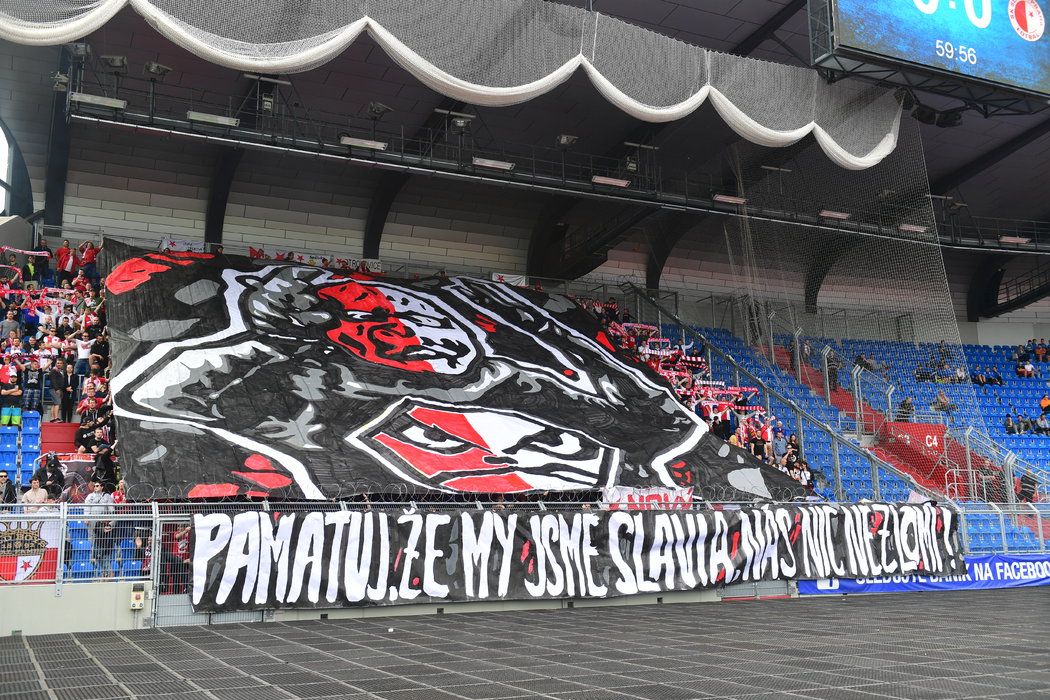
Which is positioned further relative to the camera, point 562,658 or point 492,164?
point 492,164

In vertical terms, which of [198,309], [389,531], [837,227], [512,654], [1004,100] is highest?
[1004,100]

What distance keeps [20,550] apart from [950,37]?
18.8 meters

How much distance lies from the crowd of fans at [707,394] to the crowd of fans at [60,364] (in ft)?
41.0

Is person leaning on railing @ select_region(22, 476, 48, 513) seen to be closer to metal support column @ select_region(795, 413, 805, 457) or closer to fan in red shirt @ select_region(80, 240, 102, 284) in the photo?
fan in red shirt @ select_region(80, 240, 102, 284)

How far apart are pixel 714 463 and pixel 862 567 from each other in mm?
3821

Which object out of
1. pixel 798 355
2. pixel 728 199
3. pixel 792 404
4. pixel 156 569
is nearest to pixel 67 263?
pixel 156 569

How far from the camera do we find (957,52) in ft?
62.2

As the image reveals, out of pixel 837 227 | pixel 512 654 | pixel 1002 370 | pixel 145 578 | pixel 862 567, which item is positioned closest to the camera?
pixel 512 654

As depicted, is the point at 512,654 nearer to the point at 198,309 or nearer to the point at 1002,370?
the point at 198,309

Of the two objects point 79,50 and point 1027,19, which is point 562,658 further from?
point 1027,19

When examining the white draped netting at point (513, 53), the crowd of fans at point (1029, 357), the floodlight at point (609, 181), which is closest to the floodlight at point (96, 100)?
the white draped netting at point (513, 53)

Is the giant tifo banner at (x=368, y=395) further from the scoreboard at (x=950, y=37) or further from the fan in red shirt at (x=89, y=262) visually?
the scoreboard at (x=950, y=37)

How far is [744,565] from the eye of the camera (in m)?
15.6

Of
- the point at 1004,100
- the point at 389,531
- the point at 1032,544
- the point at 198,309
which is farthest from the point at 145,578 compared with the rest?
the point at 1004,100
